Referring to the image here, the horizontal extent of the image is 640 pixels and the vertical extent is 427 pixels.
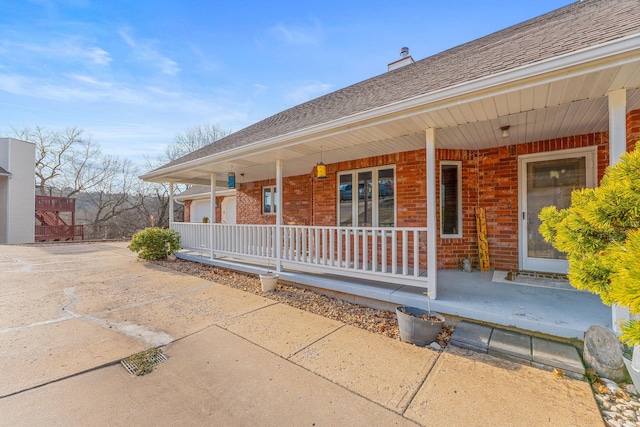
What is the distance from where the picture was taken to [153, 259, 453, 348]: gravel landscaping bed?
3.64 meters

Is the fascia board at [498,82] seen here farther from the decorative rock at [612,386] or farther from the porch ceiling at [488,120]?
the decorative rock at [612,386]

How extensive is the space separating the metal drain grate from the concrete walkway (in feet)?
0.22

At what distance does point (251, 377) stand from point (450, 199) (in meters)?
5.00

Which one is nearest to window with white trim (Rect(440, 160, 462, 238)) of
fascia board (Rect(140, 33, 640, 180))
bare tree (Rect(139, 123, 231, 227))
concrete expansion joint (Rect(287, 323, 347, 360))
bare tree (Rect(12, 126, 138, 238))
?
fascia board (Rect(140, 33, 640, 180))

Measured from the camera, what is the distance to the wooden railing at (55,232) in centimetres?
1664

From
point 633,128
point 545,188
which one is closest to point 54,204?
point 545,188

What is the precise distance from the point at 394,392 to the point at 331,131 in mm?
3509

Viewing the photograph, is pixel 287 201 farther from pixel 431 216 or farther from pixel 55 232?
pixel 55 232

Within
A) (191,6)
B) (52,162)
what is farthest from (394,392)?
(52,162)

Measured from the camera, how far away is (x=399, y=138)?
4.63 metres

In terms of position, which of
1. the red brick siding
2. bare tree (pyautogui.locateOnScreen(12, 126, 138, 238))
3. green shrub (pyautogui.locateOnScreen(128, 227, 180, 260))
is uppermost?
bare tree (pyautogui.locateOnScreen(12, 126, 138, 238))

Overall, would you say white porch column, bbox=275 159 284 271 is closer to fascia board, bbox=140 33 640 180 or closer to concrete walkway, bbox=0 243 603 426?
fascia board, bbox=140 33 640 180

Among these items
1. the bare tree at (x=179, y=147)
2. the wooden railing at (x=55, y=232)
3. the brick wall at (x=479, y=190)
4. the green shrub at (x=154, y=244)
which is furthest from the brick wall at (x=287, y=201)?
the bare tree at (x=179, y=147)

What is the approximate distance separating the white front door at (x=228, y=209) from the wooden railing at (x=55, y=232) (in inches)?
441
